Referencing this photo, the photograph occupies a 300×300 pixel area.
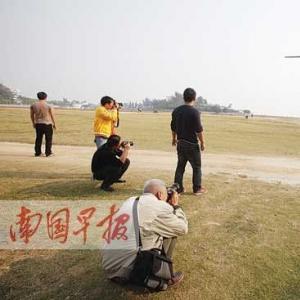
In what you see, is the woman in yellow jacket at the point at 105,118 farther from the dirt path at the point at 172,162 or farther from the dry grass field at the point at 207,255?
the dirt path at the point at 172,162

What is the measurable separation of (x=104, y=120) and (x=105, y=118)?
0.08 metres

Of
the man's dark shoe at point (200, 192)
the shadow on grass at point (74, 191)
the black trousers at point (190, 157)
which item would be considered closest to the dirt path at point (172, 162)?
the shadow on grass at point (74, 191)

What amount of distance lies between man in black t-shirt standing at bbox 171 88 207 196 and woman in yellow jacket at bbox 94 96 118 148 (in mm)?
1681

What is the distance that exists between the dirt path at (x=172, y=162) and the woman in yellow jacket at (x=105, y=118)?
191 centimetres

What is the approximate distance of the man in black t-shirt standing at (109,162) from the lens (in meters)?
7.93

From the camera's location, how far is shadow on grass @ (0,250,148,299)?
437cm

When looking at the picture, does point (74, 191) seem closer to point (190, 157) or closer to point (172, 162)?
point (190, 157)

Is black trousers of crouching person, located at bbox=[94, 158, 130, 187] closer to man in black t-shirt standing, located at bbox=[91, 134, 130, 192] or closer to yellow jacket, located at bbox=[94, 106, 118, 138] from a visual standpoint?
man in black t-shirt standing, located at bbox=[91, 134, 130, 192]

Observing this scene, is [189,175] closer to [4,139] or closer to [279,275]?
[279,275]

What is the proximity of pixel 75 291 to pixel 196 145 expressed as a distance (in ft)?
14.1

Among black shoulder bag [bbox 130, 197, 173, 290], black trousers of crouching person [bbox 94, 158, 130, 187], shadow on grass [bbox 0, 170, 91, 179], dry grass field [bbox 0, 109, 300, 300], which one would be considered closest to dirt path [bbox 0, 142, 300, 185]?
shadow on grass [bbox 0, 170, 91, 179]

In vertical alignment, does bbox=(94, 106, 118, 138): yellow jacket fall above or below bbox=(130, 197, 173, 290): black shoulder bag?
above

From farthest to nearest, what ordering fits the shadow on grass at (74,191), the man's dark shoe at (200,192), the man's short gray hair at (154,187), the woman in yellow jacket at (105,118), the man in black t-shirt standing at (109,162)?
the woman in yellow jacket at (105,118) < the man's dark shoe at (200,192) < the man in black t-shirt standing at (109,162) < the shadow on grass at (74,191) < the man's short gray hair at (154,187)

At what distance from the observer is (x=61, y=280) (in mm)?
4660
